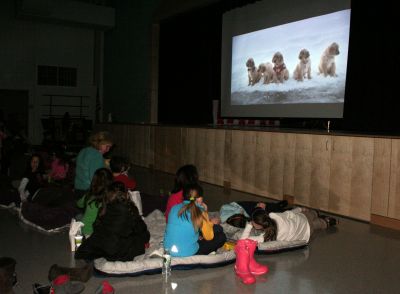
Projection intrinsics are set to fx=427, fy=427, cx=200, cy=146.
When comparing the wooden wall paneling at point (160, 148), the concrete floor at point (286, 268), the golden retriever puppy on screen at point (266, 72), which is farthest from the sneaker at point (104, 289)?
the wooden wall paneling at point (160, 148)

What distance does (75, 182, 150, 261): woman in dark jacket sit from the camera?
10.2 ft

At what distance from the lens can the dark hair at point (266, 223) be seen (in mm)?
3645

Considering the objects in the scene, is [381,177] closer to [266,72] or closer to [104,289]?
[266,72]

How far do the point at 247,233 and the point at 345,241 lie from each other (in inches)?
46.1

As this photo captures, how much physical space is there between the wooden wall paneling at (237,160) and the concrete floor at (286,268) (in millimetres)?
2402

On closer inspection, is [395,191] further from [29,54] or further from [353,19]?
[29,54]

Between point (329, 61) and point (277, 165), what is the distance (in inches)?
65.1

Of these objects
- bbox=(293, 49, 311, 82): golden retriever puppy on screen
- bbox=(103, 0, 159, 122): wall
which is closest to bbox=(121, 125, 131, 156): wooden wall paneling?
bbox=(103, 0, 159, 122): wall

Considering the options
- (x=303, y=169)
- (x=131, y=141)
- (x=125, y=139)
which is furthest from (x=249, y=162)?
(x=125, y=139)

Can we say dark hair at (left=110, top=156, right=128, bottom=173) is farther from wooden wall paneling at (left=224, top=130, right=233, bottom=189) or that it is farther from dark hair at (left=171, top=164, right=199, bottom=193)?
wooden wall paneling at (left=224, top=130, right=233, bottom=189)

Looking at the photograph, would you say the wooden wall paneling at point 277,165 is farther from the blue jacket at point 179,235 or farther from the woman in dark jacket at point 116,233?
the woman in dark jacket at point 116,233

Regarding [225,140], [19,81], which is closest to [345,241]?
[225,140]

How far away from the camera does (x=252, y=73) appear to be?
7.54 metres

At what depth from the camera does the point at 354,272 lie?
323 centimetres
